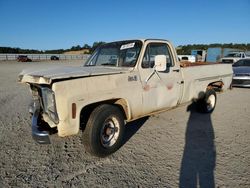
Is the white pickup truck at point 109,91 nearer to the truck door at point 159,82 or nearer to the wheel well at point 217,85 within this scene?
the truck door at point 159,82

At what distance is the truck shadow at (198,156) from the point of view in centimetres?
311

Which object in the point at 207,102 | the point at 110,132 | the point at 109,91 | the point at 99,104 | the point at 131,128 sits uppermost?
the point at 109,91

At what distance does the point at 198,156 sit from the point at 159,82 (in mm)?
1630

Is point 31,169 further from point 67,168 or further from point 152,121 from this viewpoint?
point 152,121

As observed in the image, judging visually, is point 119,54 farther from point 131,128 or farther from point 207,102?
point 207,102

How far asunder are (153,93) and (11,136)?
10.5 ft

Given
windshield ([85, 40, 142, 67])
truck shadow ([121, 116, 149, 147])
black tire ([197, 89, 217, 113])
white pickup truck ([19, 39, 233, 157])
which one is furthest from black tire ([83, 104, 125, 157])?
black tire ([197, 89, 217, 113])

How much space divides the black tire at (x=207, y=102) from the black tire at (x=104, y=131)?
3280 millimetres

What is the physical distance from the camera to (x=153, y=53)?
4703 millimetres

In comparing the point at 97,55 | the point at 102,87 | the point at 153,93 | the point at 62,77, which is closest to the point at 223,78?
the point at 153,93

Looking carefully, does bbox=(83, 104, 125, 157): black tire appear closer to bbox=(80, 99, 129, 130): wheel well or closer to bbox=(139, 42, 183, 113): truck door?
bbox=(80, 99, 129, 130): wheel well

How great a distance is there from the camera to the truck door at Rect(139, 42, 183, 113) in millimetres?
4289

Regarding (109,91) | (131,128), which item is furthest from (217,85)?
(109,91)

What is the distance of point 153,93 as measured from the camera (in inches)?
173
